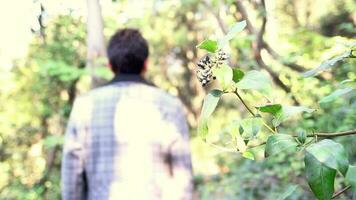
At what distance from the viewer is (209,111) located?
2.65 ft

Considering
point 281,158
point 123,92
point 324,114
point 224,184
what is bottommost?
point 224,184

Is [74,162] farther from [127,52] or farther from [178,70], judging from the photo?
[178,70]

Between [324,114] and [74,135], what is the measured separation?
66.6 inches

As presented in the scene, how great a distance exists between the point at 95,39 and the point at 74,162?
195 cm

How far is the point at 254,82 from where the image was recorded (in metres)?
0.81

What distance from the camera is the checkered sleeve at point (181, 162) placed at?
2252 mm

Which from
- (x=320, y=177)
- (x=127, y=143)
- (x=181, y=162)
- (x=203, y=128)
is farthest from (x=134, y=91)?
(x=320, y=177)

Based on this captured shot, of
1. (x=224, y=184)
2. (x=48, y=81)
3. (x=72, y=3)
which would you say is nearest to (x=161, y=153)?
(x=72, y=3)

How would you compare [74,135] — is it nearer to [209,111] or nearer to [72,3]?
[209,111]

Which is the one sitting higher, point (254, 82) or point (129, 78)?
point (254, 82)

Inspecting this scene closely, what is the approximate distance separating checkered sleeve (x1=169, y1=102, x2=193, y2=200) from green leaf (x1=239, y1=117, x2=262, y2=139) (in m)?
1.40

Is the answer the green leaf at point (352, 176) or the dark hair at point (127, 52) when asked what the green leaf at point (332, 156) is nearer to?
the green leaf at point (352, 176)

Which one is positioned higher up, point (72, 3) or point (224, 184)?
point (72, 3)

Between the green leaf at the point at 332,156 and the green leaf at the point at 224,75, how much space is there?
15 cm
